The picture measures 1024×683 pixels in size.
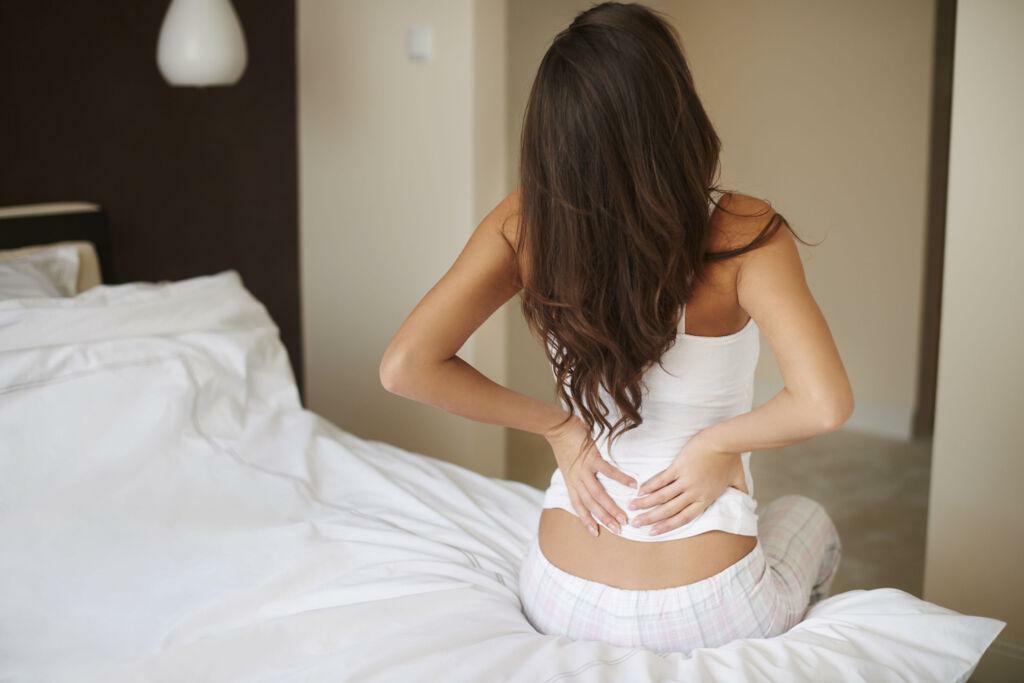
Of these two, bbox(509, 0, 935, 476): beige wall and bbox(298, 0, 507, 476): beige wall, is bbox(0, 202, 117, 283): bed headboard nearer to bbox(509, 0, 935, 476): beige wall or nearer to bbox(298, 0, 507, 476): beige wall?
bbox(298, 0, 507, 476): beige wall

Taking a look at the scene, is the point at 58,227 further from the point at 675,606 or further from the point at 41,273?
the point at 675,606

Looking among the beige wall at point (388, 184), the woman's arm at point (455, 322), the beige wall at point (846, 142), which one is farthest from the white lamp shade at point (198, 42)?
the beige wall at point (846, 142)

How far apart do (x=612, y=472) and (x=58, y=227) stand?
1777mm

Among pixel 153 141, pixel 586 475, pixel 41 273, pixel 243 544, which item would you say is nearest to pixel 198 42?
pixel 153 141

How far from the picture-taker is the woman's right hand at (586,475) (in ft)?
4.95

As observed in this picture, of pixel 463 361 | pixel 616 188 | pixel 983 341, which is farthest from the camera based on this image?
pixel 983 341

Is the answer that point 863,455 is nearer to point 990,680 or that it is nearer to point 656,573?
point 990,680

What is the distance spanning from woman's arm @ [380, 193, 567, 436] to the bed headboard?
4.63 ft

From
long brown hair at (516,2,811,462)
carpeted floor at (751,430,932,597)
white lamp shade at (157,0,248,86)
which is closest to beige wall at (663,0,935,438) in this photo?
carpeted floor at (751,430,932,597)

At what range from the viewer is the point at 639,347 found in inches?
55.2

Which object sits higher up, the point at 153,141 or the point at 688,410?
the point at 153,141

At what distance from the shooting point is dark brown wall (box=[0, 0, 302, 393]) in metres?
2.68

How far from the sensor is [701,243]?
1.37m

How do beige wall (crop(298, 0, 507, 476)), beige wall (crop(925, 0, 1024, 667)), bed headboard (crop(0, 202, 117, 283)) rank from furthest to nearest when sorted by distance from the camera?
beige wall (crop(298, 0, 507, 476)) → bed headboard (crop(0, 202, 117, 283)) → beige wall (crop(925, 0, 1024, 667))
